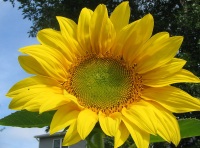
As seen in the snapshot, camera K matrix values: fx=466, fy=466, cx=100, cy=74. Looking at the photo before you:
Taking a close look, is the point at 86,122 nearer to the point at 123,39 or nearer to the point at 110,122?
the point at 110,122

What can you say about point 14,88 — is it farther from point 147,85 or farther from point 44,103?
point 147,85

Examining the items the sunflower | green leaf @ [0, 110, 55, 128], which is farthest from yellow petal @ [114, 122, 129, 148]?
green leaf @ [0, 110, 55, 128]

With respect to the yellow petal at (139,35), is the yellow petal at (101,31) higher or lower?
higher

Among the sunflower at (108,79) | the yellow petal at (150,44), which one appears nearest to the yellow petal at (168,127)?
the sunflower at (108,79)

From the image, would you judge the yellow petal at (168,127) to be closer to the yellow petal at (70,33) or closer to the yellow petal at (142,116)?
the yellow petal at (142,116)

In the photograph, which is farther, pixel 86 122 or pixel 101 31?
pixel 101 31

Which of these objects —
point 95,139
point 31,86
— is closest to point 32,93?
point 31,86
